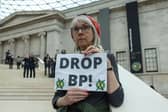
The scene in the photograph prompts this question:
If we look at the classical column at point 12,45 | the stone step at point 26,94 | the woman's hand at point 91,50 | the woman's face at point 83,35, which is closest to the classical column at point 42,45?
the classical column at point 12,45

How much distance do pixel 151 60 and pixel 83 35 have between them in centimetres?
2317

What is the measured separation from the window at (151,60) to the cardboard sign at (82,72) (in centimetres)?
2273

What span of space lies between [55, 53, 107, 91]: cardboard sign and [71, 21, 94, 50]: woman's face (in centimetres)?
10

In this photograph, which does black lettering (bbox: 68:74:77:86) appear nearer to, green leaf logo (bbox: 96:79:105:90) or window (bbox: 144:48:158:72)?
green leaf logo (bbox: 96:79:105:90)

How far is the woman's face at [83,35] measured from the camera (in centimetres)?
181

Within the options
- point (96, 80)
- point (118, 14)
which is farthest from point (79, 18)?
point (118, 14)

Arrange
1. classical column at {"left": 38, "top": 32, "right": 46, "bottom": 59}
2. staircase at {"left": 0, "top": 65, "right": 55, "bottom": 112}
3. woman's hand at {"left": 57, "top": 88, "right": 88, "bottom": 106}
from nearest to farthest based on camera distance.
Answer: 1. woman's hand at {"left": 57, "top": 88, "right": 88, "bottom": 106}
2. staircase at {"left": 0, "top": 65, "right": 55, "bottom": 112}
3. classical column at {"left": 38, "top": 32, "right": 46, "bottom": 59}

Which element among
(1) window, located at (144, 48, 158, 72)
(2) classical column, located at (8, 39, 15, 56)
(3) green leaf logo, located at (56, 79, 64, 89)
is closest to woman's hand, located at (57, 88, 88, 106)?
(3) green leaf logo, located at (56, 79, 64, 89)

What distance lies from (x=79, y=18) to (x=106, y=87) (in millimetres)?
575

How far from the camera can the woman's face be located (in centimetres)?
181

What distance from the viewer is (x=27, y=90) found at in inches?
421

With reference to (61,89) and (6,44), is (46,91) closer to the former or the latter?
(61,89)

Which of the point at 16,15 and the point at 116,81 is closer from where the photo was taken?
the point at 116,81

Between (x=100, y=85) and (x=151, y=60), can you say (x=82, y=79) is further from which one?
(x=151, y=60)
